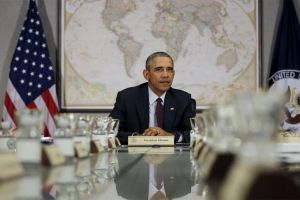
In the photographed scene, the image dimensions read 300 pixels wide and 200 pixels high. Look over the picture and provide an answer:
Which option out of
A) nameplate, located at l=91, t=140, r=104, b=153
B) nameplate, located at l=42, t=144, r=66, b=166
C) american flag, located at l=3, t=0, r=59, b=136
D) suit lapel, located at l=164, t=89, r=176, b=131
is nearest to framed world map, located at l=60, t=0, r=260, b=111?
american flag, located at l=3, t=0, r=59, b=136

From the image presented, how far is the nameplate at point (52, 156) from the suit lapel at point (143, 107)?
316cm

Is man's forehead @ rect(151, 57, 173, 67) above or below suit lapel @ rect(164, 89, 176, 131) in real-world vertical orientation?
above

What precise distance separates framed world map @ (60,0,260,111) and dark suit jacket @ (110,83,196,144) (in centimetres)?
163

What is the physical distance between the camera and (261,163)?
0.73 m

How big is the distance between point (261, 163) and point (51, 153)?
1016mm

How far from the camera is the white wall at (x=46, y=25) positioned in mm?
6848

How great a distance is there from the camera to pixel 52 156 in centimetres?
161

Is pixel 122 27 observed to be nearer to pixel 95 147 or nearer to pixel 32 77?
pixel 32 77

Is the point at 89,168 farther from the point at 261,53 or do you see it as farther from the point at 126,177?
the point at 261,53

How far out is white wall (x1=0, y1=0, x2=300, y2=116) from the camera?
22.5 feet

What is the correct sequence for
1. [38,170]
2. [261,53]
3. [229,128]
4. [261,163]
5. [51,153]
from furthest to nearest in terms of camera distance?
[261,53] < [51,153] < [38,170] < [229,128] < [261,163]

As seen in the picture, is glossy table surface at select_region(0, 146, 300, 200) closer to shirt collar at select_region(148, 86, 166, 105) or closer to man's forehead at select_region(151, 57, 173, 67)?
shirt collar at select_region(148, 86, 166, 105)

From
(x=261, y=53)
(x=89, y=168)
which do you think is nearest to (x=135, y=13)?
(x=261, y=53)

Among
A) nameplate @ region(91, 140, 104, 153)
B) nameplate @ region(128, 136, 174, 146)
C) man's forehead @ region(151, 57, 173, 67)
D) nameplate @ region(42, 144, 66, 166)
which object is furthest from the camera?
man's forehead @ region(151, 57, 173, 67)
